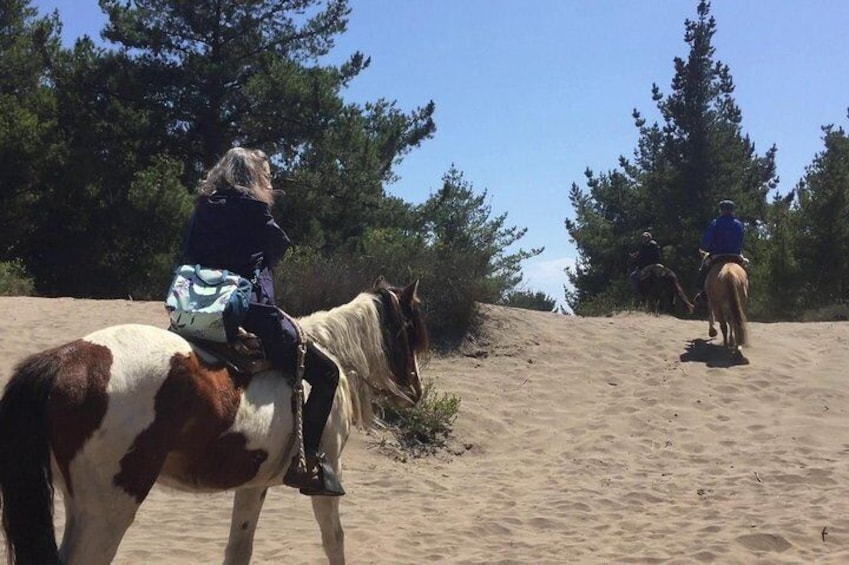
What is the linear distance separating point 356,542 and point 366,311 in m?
1.99

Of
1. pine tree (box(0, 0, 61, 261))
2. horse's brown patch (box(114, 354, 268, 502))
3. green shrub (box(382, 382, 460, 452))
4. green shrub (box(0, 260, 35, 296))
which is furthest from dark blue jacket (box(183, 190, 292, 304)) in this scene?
pine tree (box(0, 0, 61, 261))

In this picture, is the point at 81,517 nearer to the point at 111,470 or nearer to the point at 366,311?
the point at 111,470

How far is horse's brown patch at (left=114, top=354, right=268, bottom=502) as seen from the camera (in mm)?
3449

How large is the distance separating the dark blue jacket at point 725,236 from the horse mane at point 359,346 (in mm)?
9057

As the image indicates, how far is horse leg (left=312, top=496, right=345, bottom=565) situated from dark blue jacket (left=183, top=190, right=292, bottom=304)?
49.0 inches

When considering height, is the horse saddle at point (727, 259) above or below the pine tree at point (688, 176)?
below

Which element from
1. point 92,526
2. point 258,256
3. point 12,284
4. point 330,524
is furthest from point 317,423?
point 12,284

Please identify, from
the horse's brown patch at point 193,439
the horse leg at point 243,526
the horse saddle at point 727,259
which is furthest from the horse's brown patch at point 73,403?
the horse saddle at point 727,259

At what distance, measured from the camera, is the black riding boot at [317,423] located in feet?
14.0

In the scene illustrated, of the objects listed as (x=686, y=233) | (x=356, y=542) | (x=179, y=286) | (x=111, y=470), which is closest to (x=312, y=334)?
(x=179, y=286)

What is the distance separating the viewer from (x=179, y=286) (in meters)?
3.99

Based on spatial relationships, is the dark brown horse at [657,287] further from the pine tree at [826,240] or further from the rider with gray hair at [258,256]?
the rider with gray hair at [258,256]

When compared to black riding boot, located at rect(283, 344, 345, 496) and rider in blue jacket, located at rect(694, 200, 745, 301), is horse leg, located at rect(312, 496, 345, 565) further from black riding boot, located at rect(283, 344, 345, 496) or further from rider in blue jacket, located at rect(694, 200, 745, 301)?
rider in blue jacket, located at rect(694, 200, 745, 301)

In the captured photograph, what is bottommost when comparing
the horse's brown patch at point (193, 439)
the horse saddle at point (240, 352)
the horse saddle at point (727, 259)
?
the horse's brown patch at point (193, 439)
